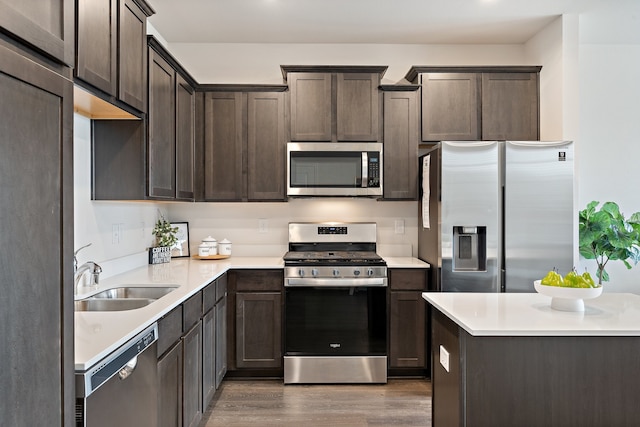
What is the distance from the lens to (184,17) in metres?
3.42

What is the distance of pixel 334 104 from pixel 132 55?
1689 millimetres

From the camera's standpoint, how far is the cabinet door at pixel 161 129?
2.54m

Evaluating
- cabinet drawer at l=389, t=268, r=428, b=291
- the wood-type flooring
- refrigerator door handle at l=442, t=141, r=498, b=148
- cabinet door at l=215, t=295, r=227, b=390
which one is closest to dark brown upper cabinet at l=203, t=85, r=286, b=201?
cabinet door at l=215, t=295, r=227, b=390

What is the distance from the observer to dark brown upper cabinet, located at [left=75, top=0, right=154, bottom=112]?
1.79m

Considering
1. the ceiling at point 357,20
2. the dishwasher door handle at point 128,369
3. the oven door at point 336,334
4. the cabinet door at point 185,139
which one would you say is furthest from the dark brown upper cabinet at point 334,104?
the dishwasher door handle at point 128,369

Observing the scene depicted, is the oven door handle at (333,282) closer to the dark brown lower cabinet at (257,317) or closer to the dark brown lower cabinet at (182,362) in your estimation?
the dark brown lower cabinet at (257,317)

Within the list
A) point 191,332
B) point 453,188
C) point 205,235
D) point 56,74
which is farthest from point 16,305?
point 205,235

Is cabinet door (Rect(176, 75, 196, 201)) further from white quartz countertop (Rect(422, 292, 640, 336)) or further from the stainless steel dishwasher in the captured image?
white quartz countertop (Rect(422, 292, 640, 336))

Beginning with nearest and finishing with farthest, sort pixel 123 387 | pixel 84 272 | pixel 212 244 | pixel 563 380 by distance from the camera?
pixel 123 387 → pixel 563 380 → pixel 84 272 → pixel 212 244

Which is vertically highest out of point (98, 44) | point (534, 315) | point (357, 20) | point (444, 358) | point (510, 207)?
point (357, 20)

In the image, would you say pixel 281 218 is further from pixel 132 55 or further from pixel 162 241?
pixel 132 55

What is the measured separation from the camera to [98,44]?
1.90 m

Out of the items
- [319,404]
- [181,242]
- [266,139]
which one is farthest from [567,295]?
[181,242]

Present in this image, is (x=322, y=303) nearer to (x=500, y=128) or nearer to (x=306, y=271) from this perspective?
(x=306, y=271)
